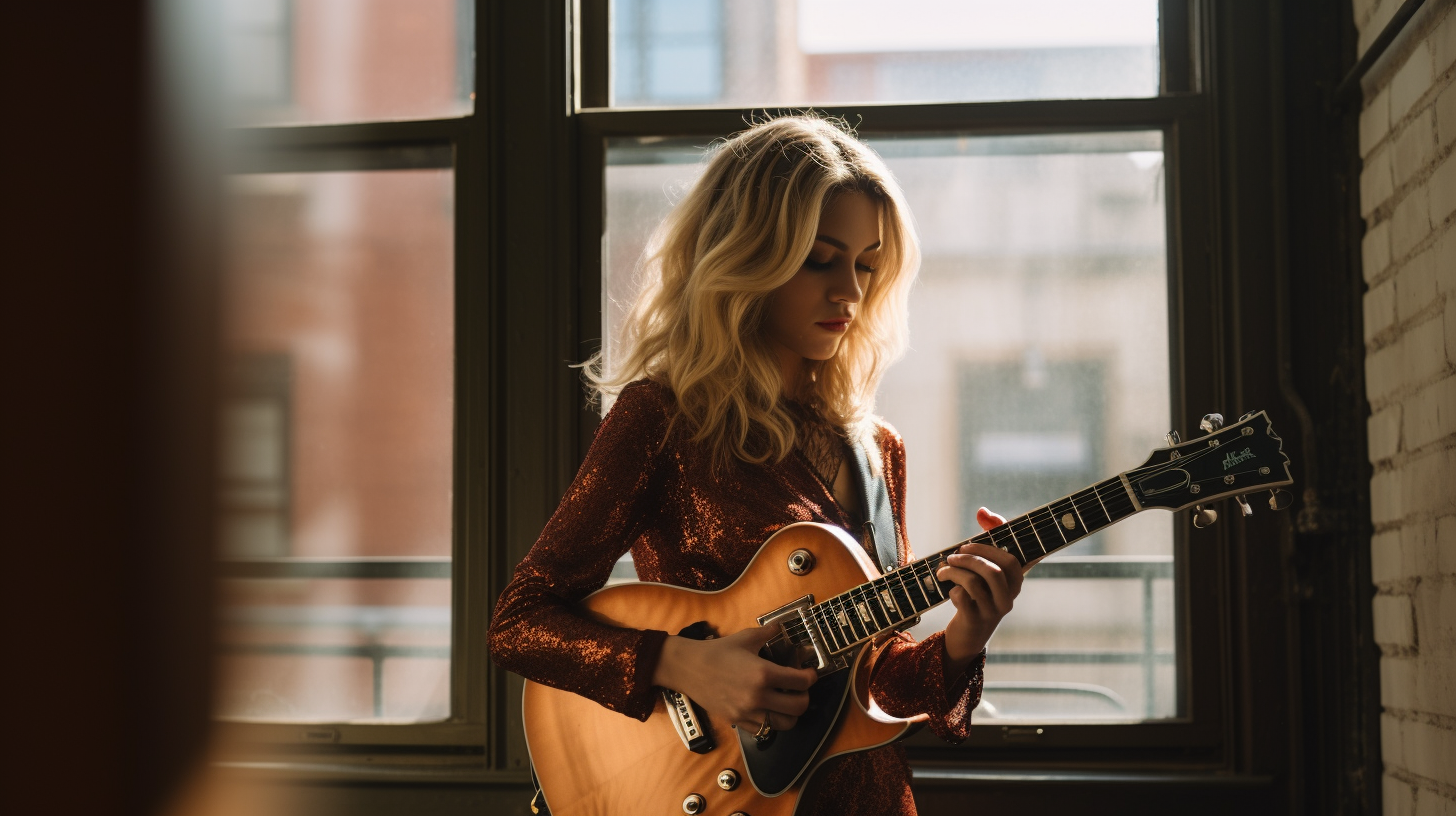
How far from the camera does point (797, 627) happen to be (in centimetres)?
142

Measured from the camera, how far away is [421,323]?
2.30 meters

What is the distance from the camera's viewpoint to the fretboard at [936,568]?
1342 mm

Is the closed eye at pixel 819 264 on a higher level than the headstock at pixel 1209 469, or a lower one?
higher

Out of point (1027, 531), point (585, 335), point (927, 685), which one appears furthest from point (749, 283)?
point (585, 335)

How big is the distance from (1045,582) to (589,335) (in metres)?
1.04

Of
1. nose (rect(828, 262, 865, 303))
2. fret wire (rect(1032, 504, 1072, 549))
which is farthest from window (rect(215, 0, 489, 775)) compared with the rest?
fret wire (rect(1032, 504, 1072, 549))

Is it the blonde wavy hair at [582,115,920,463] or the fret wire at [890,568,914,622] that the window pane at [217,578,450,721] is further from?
the fret wire at [890,568,914,622]

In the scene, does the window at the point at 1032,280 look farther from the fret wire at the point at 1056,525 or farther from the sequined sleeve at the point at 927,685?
the fret wire at the point at 1056,525

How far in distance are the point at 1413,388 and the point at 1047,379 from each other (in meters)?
0.64

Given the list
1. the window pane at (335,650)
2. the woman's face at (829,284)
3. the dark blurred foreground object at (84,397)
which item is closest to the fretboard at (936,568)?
the woman's face at (829,284)

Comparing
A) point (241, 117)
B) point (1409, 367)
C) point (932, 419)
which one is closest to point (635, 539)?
point (932, 419)

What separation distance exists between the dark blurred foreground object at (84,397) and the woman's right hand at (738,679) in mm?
616

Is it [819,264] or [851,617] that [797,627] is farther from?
[819,264]

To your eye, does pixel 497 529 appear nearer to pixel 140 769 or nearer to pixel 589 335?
pixel 589 335
